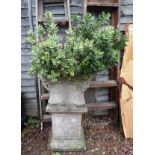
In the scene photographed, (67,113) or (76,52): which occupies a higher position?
(76,52)

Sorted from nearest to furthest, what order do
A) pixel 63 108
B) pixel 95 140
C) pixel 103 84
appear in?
pixel 63 108 < pixel 95 140 < pixel 103 84

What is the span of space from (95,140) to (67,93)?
25.7 inches

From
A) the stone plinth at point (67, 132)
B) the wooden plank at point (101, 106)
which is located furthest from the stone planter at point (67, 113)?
the wooden plank at point (101, 106)

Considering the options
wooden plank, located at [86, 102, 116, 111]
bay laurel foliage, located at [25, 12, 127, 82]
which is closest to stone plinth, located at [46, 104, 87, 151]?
bay laurel foliage, located at [25, 12, 127, 82]

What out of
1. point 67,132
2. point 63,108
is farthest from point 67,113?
point 67,132

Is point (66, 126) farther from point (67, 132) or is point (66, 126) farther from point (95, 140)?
point (95, 140)

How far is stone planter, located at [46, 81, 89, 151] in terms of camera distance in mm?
2678

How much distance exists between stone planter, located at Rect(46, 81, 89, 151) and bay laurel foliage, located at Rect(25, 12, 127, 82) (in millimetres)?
108

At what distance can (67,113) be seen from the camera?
8.95 feet

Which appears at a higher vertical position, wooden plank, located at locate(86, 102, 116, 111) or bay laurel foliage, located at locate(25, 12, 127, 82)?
bay laurel foliage, located at locate(25, 12, 127, 82)

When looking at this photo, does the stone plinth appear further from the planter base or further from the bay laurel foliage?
the bay laurel foliage
